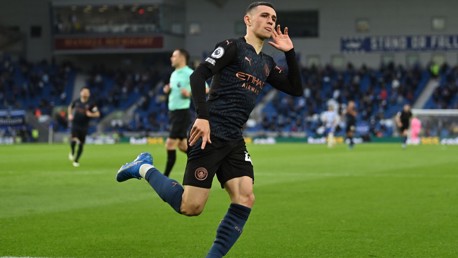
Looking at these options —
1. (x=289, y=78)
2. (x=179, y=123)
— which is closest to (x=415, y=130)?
(x=179, y=123)

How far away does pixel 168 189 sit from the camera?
8.77 meters

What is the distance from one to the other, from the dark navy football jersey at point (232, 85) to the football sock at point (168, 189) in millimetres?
647

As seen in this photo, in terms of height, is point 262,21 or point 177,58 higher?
point 262,21

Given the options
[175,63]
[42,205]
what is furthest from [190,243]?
[175,63]

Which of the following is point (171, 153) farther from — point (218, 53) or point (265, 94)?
point (265, 94)

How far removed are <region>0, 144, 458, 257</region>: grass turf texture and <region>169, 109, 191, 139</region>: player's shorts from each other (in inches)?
50.3

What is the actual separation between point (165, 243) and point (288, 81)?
252 centimetres

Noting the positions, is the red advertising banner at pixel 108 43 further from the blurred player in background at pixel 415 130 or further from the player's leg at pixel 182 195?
the player's leg at pixel 182 195

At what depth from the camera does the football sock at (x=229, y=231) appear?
827 centimetres

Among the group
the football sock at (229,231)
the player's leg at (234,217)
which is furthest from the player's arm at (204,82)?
the football sock at (229,231)

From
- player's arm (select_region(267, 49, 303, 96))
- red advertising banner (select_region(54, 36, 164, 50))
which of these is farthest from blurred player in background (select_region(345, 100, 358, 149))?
player's arm (select_region(267, 49, 303, 96))

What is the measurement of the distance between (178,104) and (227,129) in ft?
39.6

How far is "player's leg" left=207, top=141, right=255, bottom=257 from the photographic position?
829cm

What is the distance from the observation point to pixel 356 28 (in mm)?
73188
